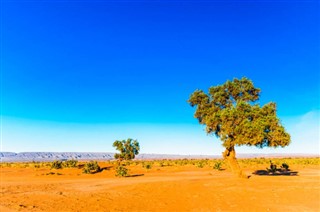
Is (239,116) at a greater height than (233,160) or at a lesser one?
greater

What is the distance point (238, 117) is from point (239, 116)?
133mm

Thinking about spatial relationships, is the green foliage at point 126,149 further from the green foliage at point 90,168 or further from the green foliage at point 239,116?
the green foliage at point 239,116

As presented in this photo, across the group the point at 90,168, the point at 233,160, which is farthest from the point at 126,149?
the point at 233,160

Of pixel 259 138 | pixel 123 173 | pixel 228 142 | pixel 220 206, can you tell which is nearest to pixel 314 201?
pixel 220 206

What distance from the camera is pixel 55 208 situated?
17.8m

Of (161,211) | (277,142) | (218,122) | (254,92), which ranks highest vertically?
(254,92)

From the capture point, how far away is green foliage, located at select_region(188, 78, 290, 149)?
27000 millimetres

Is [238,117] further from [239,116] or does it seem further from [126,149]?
[126,149]

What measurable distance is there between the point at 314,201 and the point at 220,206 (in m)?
6.00

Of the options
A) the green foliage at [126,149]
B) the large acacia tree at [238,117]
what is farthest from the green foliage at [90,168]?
the large acacia tree at [238,117]

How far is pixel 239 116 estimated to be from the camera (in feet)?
90.7

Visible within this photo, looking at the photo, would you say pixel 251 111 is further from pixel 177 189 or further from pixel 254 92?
pixel 177 189

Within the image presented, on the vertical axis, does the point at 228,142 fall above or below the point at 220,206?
above

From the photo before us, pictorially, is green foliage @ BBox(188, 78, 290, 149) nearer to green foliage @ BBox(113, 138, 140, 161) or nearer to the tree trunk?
the tree trunk
